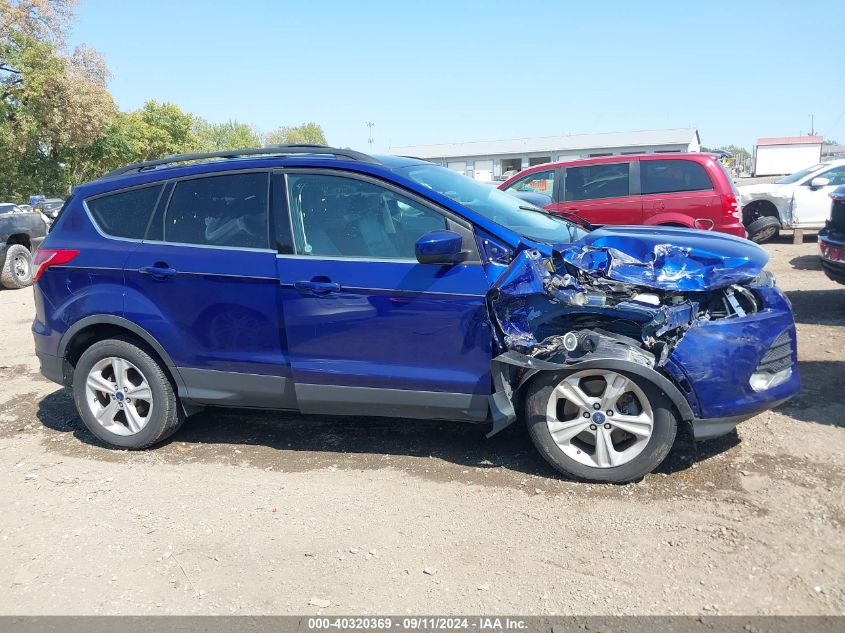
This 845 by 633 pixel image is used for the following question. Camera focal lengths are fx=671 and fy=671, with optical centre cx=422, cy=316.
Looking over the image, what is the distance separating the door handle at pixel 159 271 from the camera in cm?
438

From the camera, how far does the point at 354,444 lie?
15.1 ft

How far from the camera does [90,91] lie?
105ft

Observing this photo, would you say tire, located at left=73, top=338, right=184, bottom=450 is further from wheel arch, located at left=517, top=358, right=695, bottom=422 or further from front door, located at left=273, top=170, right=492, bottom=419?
wheel arch, located at left=517, top=358, right=695, bottom=422

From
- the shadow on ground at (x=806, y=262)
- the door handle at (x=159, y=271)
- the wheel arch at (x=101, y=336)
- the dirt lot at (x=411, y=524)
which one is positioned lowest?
the dirt lot at (x=411, y=524)

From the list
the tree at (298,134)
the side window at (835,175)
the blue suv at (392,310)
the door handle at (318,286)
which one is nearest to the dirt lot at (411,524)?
the blue suv at (392,310)

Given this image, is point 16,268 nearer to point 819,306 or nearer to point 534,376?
point 534,376

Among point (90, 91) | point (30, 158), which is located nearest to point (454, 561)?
point (90, 91)

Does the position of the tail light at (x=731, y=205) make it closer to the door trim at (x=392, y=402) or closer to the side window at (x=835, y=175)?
the door trim at (x=392, y=402)

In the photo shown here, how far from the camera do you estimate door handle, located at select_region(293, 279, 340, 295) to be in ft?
13.2

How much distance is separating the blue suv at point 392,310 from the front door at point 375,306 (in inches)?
0.4

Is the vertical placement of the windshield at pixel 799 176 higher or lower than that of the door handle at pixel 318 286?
higher

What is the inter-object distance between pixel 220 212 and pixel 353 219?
0.94 metres

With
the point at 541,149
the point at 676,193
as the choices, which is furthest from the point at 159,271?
the point at 541,149

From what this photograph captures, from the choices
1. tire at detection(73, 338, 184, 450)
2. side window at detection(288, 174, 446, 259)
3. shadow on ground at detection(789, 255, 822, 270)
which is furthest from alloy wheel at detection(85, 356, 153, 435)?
shadow on ground at detection(789, 255, 822, 270)
